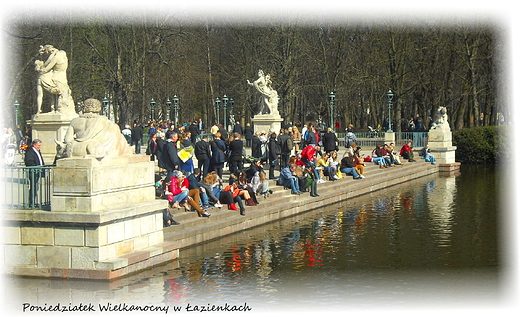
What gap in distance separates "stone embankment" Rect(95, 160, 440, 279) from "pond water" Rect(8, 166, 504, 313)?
0.23 m

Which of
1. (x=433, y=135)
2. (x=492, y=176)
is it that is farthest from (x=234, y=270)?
(x=433, y=135)

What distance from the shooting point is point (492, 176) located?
32.3m

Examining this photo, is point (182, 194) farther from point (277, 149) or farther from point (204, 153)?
point (277, 149)

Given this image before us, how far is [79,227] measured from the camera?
12820 mm

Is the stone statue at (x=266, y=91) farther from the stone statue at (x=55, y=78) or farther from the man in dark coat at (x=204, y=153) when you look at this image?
the man in dark coat at (x=204, y=153)

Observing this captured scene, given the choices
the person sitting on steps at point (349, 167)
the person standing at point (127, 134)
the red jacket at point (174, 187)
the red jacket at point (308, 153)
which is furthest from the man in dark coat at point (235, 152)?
the person standing at point (127, 134)

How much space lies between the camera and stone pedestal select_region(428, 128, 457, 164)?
36594 mm

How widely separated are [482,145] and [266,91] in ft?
42.9

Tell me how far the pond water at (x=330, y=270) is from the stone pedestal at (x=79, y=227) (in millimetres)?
291

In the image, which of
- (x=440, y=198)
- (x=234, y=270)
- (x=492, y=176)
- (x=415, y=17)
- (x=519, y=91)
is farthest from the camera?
(x=415, y=17)

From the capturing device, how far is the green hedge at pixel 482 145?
128 ft

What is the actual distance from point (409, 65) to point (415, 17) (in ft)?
9.74

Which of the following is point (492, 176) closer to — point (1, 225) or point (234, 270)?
point (234, 270)

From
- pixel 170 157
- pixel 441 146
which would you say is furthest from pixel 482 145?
pixel 170 157
